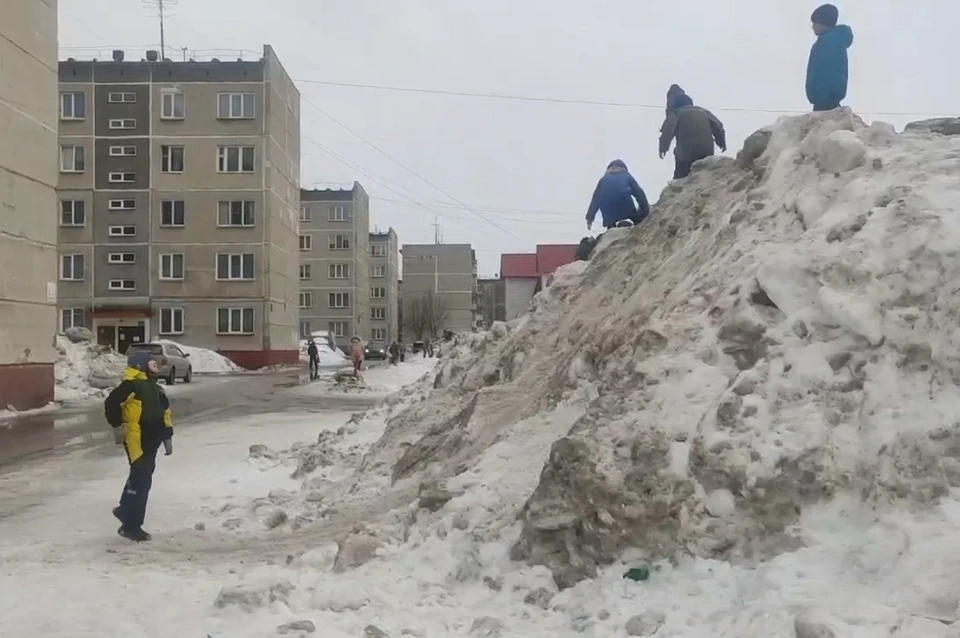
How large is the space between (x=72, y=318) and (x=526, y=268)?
77.0 feet

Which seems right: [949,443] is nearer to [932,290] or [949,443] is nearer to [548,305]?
[932,290]

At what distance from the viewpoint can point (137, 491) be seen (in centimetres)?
752

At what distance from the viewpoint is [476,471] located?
6504 mm

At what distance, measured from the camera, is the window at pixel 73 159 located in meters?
44.5

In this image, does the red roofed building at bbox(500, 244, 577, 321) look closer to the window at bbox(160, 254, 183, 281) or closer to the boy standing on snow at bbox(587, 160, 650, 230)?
the window at bbox(160, 254, 183, 281)

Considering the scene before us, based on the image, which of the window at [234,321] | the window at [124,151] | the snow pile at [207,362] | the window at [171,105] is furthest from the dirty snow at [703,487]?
the window at [124,151]

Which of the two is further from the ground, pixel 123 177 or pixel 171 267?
pixel 123 177

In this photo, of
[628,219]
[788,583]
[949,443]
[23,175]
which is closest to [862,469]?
[949,443]

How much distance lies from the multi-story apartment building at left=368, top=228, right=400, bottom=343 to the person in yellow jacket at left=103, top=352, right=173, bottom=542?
87523mm

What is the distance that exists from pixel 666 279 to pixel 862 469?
347 cm

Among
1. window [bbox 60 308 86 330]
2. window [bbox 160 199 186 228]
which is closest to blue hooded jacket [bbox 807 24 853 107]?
window [bbox 160 199 186 228]

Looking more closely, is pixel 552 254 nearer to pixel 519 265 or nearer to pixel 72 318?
pixel 519 265

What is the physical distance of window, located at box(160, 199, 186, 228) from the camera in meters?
44.0

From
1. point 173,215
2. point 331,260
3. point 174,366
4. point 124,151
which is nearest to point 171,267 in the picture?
point 173,215
